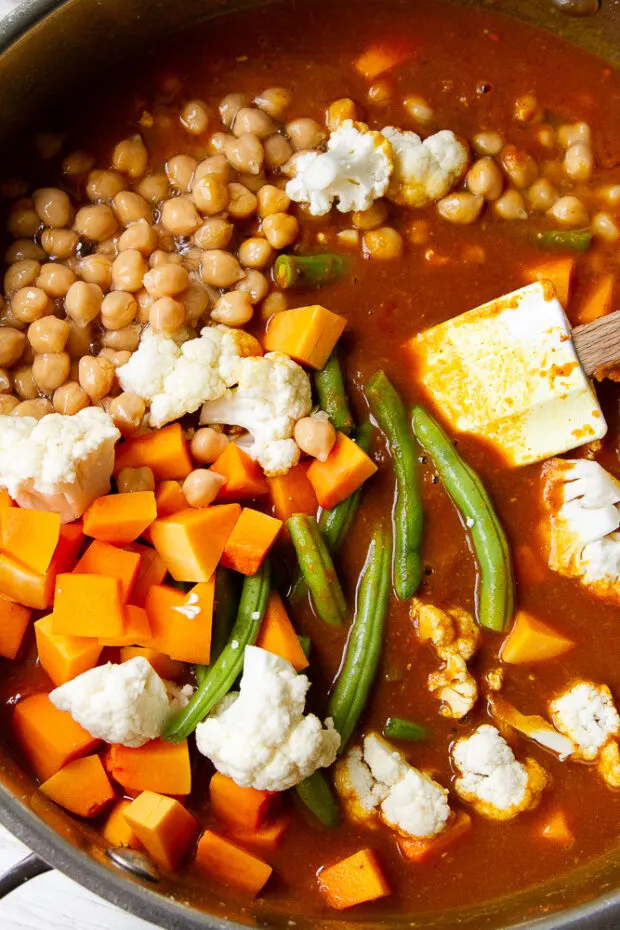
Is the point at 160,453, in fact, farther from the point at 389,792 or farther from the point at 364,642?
the point at 389,792

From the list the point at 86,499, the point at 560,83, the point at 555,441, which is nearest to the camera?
the point at 86,499

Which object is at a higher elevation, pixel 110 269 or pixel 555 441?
pixel 110 269

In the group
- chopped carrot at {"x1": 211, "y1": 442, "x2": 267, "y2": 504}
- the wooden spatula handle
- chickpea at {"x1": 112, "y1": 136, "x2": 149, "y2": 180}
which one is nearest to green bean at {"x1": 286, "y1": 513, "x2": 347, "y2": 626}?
chopped carrot at {"x1": 211, "y1": 442, "x2": 267, "y2": 504}

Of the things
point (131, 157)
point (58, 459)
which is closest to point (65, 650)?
point (58, 459)

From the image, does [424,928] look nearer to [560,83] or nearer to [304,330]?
[304,330]

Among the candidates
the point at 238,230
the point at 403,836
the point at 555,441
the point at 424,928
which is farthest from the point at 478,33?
the point at 424,928

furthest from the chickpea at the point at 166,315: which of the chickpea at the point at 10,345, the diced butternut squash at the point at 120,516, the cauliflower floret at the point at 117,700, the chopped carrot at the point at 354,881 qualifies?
the chopped carrot at the point at 354,881
